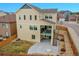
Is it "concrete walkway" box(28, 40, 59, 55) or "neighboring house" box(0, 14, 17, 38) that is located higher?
"neighboring house" box(0, 14, 17, 38)

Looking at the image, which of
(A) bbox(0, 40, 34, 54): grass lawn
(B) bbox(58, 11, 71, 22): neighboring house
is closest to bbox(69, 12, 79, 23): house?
(B) bbox(58, 11, 71, 22): neighboring house

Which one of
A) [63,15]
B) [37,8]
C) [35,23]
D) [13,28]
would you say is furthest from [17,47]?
[63,15]

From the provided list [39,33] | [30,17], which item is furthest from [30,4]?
[39,33]

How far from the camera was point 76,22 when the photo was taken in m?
2.24

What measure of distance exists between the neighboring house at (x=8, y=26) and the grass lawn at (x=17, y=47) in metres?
0.13

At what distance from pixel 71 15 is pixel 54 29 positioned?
0.88ft

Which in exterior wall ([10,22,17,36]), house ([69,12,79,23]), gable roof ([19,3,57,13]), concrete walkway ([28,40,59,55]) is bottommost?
concrete walkway ([28,40,59,55])

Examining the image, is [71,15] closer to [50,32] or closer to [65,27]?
[65,27]

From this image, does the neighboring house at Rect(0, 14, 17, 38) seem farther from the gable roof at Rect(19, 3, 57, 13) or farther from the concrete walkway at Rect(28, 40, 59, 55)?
the concrete walkway at Rect(28, 40, 59, 55)

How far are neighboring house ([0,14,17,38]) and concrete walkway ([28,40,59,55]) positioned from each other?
307 mm

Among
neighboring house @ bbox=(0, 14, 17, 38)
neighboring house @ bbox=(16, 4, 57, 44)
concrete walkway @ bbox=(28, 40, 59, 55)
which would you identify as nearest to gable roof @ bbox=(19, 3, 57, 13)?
neighboring house @ bbox=(16, 4, 57, 44)

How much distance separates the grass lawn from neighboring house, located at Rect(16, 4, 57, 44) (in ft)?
0.20

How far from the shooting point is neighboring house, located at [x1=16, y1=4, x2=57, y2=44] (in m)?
2.21

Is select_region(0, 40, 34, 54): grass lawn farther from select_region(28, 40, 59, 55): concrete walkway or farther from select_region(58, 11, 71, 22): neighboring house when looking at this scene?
select_region(58, 11, 71, 22): neighboring house
